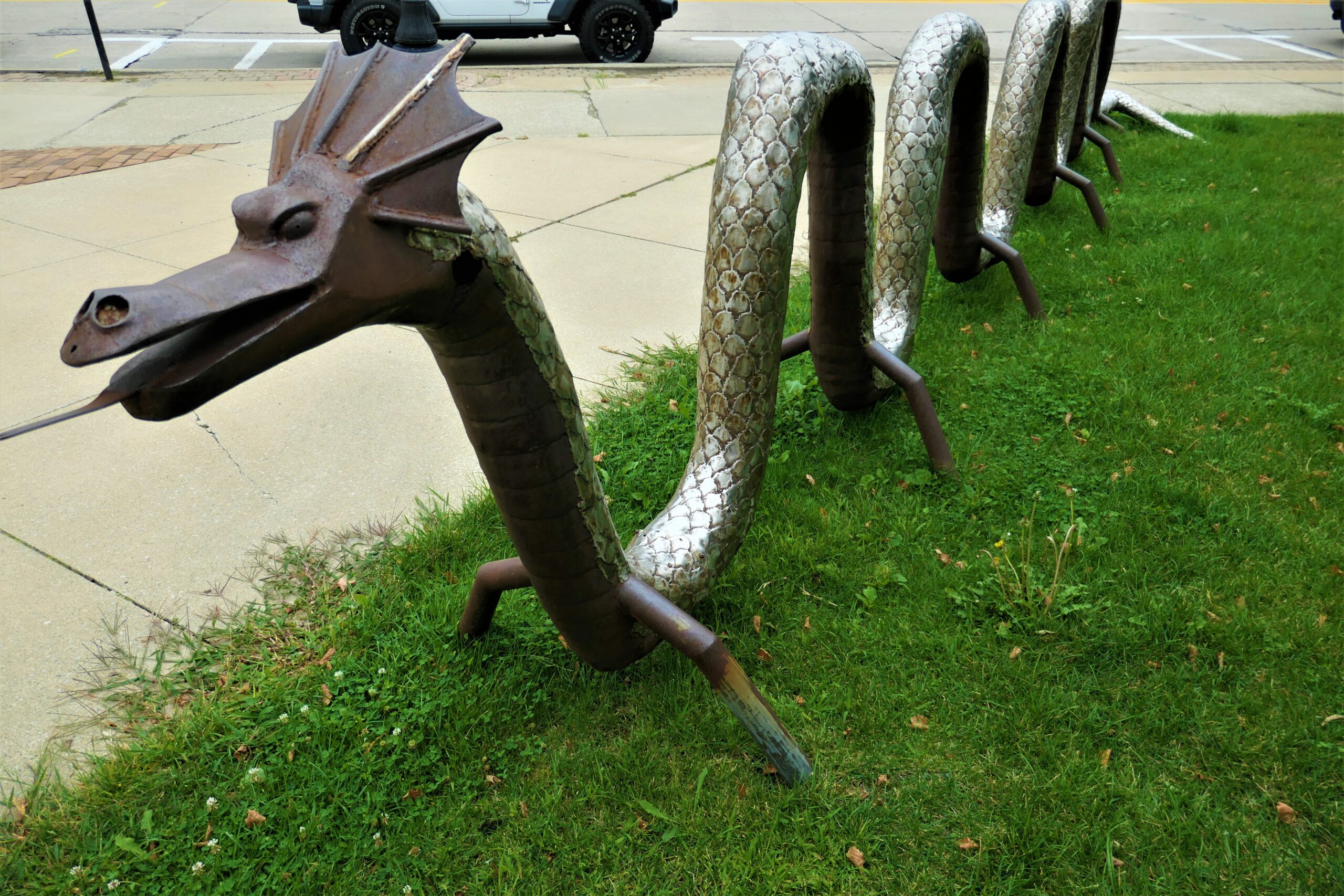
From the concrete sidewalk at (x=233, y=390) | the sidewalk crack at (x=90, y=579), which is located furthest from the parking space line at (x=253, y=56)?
the sidewalk crack at (x=90, y=579)

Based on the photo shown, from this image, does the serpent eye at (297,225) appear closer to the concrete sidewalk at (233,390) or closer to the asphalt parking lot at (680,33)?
the concrete sidewalk at (233,390)

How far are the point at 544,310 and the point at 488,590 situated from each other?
950 mm

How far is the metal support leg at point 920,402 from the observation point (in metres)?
3.03

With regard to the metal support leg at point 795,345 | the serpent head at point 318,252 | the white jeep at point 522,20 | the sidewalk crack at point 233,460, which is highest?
the serpent head at point 318,252

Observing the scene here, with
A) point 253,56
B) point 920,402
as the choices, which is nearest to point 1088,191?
point 920,402

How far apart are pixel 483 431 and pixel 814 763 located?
3.66 ft

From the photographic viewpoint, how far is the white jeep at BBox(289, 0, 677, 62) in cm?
972

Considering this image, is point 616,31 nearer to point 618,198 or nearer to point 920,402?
point 618,198

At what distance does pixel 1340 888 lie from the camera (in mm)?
1863

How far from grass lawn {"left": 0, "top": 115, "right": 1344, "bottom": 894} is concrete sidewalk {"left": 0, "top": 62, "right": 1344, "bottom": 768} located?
1.02 ft

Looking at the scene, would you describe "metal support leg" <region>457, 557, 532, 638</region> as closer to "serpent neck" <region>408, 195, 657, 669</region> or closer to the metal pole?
"serpent neck" <region>408, 195, 657, 669</region>

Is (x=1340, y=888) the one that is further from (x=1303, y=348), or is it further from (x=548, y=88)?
(x=548, y=88)

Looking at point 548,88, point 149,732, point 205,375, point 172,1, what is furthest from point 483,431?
point 172,1

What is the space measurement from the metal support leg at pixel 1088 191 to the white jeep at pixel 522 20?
6.52m
